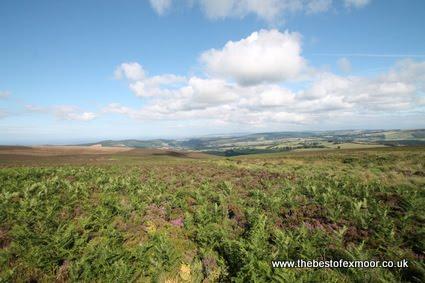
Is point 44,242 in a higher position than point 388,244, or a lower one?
higher

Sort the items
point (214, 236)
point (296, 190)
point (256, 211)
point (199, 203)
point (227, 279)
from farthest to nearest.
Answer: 1. point (296, 190)
2. point (199, 203)
3. point (256, 211)
4. point (214, 236)
5. point (227, 279)

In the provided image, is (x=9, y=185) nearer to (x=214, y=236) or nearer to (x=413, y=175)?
(x=214, y=236)

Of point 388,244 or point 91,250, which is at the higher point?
point 91,250

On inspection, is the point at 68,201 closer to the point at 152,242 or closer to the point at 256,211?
the point at 152,242

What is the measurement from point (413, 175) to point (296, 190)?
523 inches

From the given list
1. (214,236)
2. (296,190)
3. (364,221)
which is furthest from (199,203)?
(364,221)

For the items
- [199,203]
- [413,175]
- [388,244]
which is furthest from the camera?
[413,175]

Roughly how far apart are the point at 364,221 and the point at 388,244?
1.36 m

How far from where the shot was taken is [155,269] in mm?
6855

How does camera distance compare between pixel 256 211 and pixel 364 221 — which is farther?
pixel 256 211

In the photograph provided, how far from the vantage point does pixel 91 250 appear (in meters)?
7.42

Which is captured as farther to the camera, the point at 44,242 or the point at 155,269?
the point at 44,242

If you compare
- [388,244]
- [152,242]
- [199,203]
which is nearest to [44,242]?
[152,242]

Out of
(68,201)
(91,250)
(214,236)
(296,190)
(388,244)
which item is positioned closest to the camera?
(91,250)
